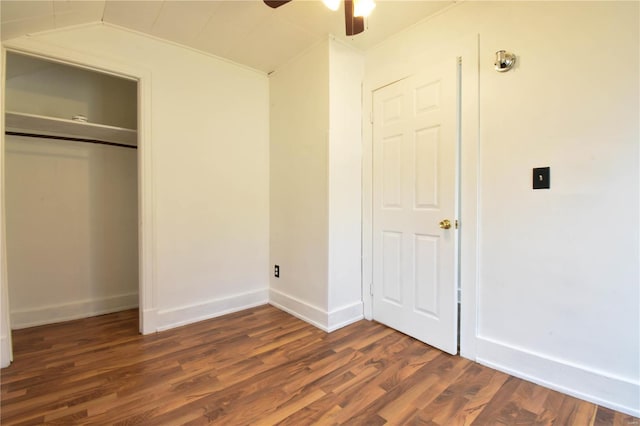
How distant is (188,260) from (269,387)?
1.41 metres

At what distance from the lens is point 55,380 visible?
172 cm

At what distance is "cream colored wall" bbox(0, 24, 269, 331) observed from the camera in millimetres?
2354

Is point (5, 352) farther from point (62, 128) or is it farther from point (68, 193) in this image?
point (62, 128)

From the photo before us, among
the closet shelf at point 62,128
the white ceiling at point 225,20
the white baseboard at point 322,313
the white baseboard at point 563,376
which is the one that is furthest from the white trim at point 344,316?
the closet shelf at point 62,128

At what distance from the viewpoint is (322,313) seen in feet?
8.09

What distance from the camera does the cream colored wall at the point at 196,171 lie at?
2.35 meters

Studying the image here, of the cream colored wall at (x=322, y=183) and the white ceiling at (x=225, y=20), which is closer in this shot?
the white ceiling at (x=225, y=20)

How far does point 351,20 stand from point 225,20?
119 centimetres

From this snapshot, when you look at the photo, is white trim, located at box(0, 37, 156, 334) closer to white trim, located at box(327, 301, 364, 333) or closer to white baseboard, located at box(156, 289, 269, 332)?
white baseboard, located at box(156, 289, 269, 332)

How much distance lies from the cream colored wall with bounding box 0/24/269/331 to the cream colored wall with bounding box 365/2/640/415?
76.8 inches

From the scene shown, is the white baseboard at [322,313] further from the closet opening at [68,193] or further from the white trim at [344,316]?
the closet opening at [68,193]

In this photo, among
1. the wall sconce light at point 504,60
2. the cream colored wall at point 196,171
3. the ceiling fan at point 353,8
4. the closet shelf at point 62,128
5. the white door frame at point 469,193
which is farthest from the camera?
the cream colored wall at point 196,171

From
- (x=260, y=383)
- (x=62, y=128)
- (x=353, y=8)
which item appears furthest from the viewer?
(x=62, y=128)

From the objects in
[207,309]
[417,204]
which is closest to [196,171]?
[207,309]
